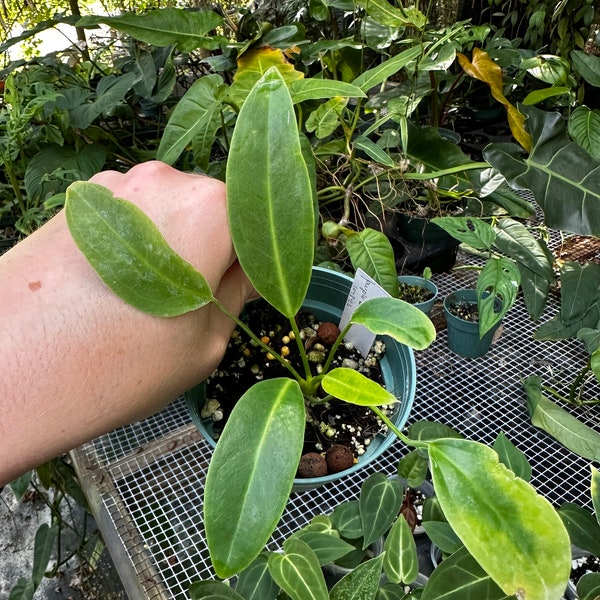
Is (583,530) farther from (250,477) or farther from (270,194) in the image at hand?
(270,194)

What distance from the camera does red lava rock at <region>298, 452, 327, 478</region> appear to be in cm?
66

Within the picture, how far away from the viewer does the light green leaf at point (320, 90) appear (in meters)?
0.71

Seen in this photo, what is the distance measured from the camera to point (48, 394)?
50 cm

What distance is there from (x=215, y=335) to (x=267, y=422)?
6.9 inches

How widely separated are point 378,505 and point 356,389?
0.17m

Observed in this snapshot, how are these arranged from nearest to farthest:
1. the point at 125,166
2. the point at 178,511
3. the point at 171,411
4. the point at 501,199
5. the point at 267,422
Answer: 1. the point at 267,422
2. the point at 178,511
3. the point at 171,411
4. the point at 501,199
5. the point at 125,166

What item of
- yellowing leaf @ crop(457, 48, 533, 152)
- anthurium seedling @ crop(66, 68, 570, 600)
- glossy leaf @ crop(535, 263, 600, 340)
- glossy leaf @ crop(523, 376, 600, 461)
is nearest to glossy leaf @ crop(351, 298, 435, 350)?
anthurium seedling @ crop(66, 68, 570, 600)

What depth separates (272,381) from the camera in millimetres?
551

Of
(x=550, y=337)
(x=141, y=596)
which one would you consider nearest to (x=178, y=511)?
(x=141, y=596)

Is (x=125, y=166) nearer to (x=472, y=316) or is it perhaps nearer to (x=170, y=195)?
(x=170, y=195)

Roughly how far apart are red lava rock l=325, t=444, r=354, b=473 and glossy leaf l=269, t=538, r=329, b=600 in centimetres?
13

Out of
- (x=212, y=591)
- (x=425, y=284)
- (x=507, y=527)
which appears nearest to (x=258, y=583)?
(x=212, y=591)

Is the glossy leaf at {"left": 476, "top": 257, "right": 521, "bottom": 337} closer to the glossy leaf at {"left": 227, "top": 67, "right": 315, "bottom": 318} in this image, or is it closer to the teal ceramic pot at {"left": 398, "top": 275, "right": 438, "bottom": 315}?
the teal ceramic pot at {"left": 398, "top": 275, "right": 438, "bottom": 315}

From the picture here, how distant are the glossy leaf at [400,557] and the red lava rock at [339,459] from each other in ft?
0.38
